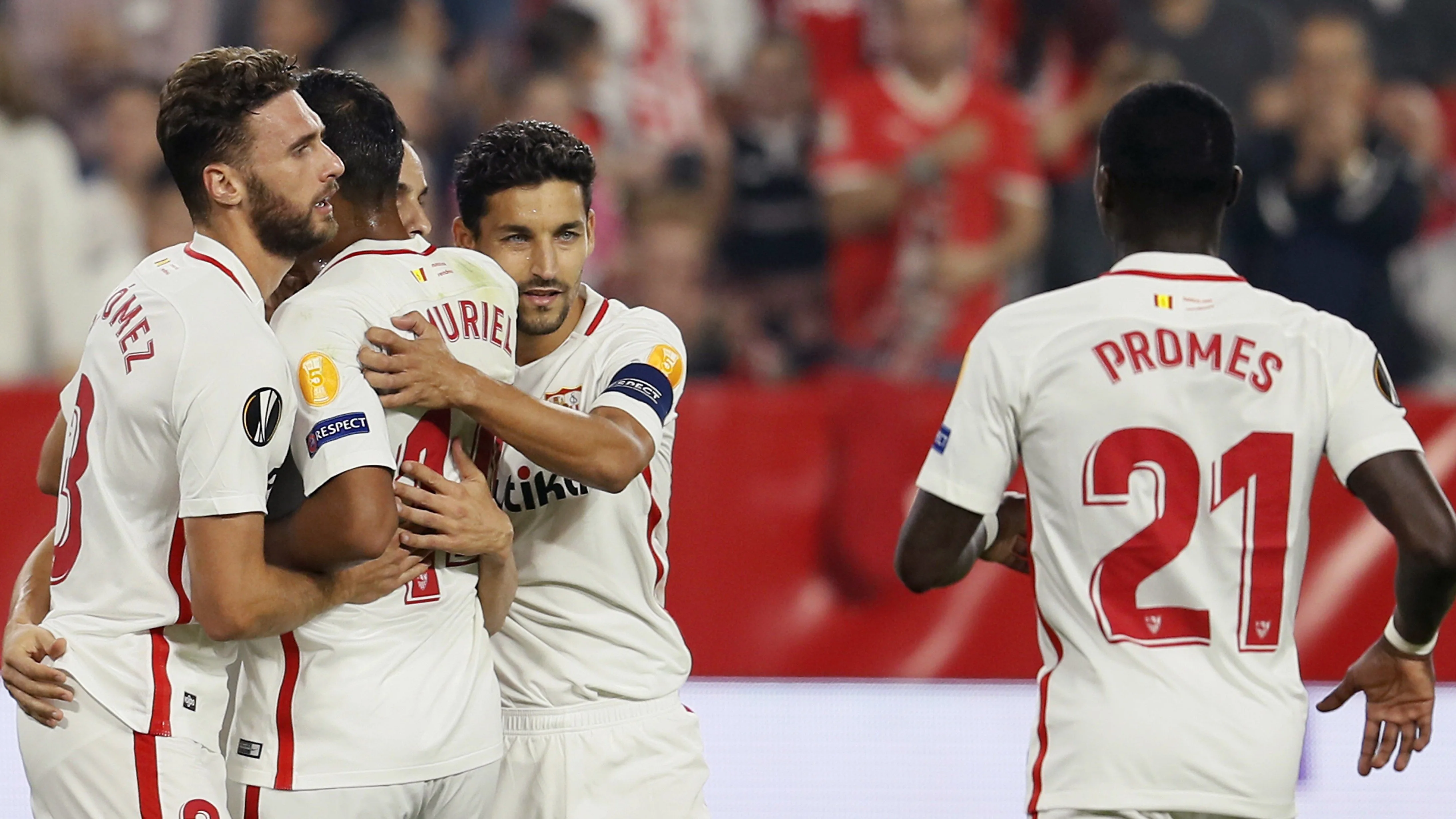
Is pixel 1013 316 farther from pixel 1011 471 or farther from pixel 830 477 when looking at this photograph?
pixel 830 477

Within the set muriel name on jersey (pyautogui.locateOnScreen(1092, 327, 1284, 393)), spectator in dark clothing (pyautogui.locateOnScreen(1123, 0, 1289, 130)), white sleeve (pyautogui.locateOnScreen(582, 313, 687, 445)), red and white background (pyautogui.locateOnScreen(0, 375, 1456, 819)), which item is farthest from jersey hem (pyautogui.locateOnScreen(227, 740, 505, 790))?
spectator in dark clothing (pyautogui.locateOnScreen(1123, 0, 1289, 130))

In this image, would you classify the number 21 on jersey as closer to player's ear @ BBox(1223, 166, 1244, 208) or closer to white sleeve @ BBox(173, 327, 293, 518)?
player's ear @ BBox(1223, 166, 1244, 208)

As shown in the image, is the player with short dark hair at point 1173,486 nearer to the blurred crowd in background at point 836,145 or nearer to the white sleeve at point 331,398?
the white sleeve at point 331,398

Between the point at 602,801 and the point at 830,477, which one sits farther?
the point at 830,477

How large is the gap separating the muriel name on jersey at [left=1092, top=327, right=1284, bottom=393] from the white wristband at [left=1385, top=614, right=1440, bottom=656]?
56 cm

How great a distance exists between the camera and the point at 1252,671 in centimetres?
287

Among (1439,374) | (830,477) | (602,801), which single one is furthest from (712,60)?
(602,801)

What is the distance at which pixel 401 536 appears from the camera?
2988mm

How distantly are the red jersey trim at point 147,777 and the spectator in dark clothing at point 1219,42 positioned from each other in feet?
25.2

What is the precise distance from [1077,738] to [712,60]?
279 inches

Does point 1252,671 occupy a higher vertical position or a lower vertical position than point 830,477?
higher

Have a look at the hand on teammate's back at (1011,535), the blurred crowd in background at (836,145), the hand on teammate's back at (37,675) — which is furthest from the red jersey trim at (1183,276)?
the blurred crowd in background at (836,145)

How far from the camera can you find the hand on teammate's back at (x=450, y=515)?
9.77 feet

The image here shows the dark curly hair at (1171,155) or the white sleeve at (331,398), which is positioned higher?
the dark curly hair at (1171,155)
